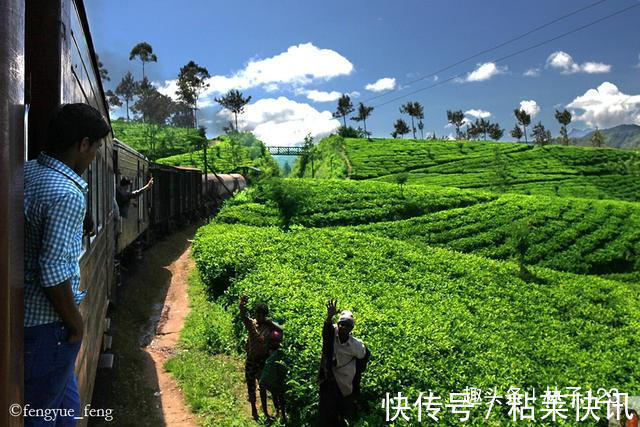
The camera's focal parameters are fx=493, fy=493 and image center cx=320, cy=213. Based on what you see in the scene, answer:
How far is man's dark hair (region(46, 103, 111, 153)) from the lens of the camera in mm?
1980

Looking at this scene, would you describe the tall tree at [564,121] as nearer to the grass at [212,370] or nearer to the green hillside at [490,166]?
the green hillside at [490,166]

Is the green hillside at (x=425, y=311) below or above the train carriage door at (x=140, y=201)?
below

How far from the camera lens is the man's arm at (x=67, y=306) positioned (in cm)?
178

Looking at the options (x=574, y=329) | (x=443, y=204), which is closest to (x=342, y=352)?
(x=574, y=329)

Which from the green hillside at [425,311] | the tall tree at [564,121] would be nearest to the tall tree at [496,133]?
the tall tree at [564,121]

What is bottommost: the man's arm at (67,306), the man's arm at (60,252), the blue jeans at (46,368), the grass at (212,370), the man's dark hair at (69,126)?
the grass at (212,370)

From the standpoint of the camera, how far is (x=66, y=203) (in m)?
1.80

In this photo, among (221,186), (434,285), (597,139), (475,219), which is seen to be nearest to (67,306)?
(434,285)

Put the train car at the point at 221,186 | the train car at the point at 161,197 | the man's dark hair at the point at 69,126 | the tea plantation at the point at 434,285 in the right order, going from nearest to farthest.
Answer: the man's dark hair at the point at 69,126 < the tea plantation at the point at 434,285 < the train car at the point at 161,197 < the train car at the point at 221,186

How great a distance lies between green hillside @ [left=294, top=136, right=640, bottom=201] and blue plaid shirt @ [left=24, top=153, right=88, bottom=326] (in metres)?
38.2

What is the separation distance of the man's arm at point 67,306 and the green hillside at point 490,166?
38.1 metres

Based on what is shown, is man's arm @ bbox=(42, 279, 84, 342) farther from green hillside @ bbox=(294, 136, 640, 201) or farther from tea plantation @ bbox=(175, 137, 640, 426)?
green hillside @ bbox=(294, 136, 640, 201)

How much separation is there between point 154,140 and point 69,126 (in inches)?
2124

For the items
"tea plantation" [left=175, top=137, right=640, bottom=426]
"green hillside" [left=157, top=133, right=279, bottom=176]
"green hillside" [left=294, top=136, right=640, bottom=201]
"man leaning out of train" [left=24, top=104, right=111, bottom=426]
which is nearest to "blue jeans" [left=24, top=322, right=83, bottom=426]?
"man leaning out of train" [left=24, top=104, right=111, bottom=426]
